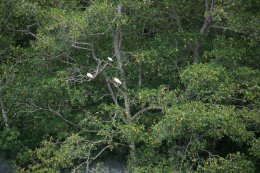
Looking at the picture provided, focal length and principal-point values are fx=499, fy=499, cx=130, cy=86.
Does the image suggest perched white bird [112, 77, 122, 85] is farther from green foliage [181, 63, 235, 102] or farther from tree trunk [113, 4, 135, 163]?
green foliage [181, 63, 235, 102]

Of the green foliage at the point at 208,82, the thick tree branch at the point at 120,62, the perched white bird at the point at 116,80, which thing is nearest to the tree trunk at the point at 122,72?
the thick tree branch at the point at 120,62

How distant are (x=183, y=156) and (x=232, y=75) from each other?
2376 mm

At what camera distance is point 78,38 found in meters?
13.2

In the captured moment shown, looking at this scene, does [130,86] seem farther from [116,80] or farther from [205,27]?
[205,27]

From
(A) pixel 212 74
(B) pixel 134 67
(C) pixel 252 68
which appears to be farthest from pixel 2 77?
(C) pixel 252 68

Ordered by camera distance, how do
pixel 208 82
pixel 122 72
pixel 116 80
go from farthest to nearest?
pixel 122 72
pixel 116 80
pixel 208 82

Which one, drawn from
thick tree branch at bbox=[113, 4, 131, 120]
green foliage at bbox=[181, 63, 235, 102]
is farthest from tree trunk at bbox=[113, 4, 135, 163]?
green foliage at bbox=[181, 63, 235, 102]

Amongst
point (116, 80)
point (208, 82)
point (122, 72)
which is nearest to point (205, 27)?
point (208, 82)

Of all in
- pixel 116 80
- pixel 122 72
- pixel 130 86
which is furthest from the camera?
pixel 130 86

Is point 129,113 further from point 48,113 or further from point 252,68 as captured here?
point 252,68

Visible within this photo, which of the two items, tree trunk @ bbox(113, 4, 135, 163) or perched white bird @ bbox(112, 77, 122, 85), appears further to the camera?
A: tree trunk @ bbox(113, 4, 135, 163)

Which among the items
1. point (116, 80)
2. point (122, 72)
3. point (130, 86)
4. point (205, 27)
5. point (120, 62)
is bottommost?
point (130, 86)

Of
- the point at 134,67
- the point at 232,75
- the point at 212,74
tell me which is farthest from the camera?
the point at 134,67

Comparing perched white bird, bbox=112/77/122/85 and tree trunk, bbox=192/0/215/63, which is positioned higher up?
tree trunk, bbox=192/0/215/63
